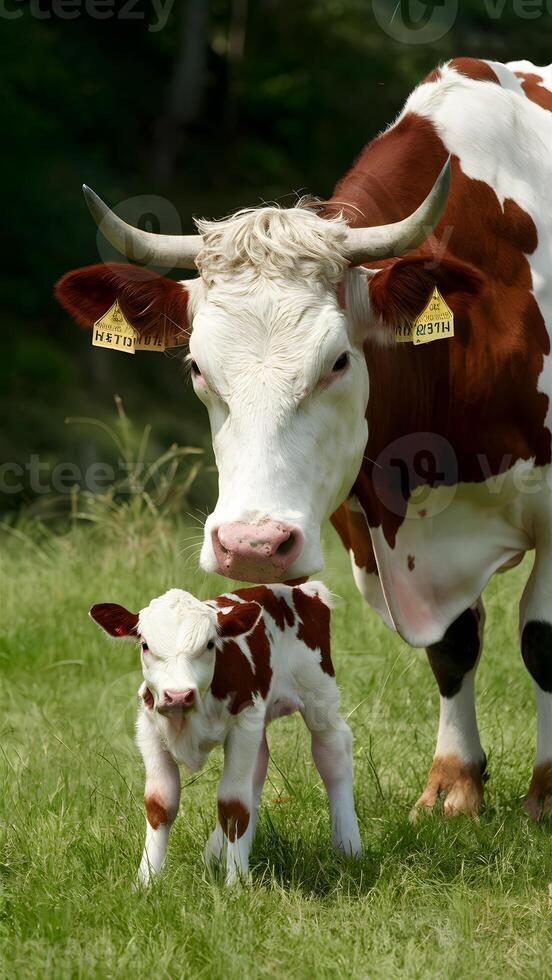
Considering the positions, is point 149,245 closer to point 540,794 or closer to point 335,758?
point 335,758

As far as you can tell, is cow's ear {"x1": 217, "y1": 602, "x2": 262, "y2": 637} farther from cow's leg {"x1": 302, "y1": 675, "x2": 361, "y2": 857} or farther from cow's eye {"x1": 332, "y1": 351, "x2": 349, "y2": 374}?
cow's eye {"x1": 332, "y1": 351, "x2": 349, "y2": 374}

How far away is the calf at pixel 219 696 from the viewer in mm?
3607

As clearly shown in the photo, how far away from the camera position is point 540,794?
4.60 m

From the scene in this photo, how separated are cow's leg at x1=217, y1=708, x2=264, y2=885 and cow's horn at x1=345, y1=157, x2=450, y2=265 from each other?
4.46 ft

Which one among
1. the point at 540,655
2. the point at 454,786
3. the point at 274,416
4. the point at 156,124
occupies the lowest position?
the point at 156,124

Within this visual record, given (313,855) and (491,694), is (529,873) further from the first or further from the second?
(491,694)

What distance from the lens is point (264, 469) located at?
3.67 metres

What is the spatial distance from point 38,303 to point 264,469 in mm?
17577

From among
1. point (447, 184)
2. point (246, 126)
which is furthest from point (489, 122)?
point (246, 126)

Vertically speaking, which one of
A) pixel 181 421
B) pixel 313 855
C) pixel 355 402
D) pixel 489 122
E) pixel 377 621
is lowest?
pixel 181 421

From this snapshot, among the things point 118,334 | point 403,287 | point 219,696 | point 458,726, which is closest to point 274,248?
point 403,287

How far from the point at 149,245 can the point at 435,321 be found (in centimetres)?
88

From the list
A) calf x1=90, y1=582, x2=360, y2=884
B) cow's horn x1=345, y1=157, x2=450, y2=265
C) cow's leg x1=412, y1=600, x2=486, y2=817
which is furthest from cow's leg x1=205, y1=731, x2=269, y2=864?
cow's horn x1=345, y1=157, x2=450, y2=265

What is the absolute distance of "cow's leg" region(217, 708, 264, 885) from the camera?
370 cm
